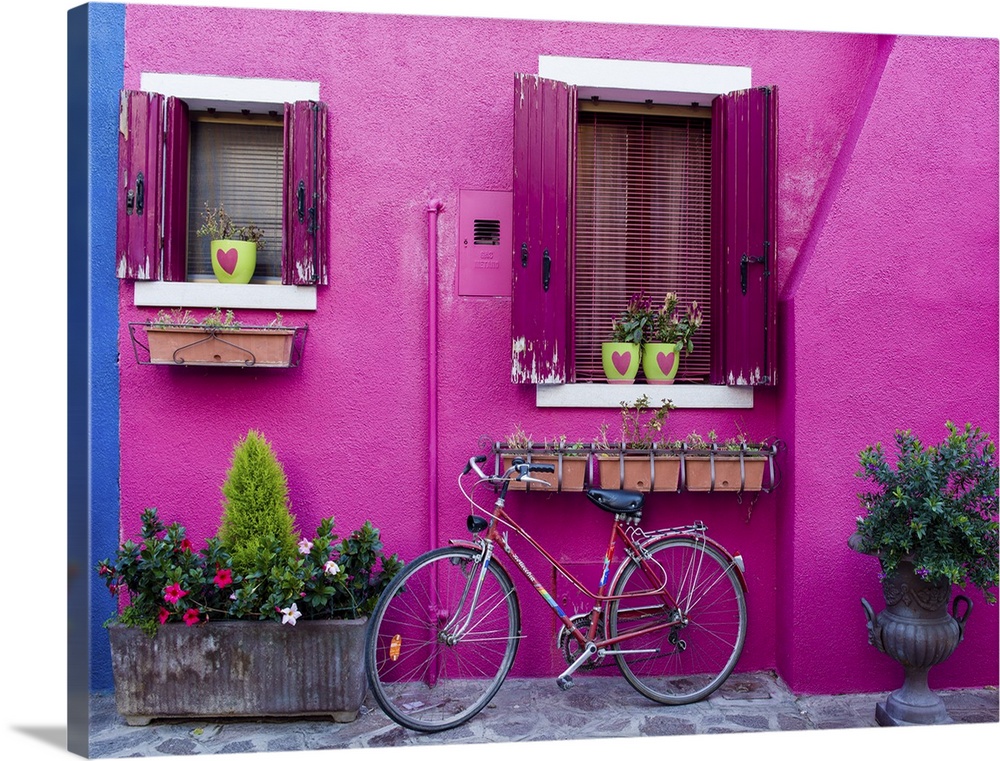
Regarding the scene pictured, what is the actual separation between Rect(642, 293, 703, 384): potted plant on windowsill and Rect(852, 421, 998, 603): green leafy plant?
105 centimetres

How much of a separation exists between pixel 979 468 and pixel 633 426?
1634 mm

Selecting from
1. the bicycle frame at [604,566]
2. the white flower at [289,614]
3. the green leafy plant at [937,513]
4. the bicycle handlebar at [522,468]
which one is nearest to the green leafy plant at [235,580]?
the white flower at [289,614]

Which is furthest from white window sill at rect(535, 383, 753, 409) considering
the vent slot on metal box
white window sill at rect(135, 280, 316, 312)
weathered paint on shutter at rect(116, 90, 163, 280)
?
weathered paint on shutter at rect(116, 90, 163, 280)

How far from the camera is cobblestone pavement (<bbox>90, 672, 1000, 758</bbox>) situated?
11.8 ft

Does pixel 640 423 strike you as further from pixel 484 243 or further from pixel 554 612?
pixel 484 243

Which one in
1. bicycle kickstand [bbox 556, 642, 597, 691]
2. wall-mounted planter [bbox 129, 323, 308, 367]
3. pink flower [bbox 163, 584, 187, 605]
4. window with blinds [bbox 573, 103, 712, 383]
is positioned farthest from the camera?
window with blinds [bbox 573, 103, 712, 383]

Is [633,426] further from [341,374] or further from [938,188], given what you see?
[938,188]

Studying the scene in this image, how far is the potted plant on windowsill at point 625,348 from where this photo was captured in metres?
4.35

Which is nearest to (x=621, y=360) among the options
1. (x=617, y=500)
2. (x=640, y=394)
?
(x=640, y=394)

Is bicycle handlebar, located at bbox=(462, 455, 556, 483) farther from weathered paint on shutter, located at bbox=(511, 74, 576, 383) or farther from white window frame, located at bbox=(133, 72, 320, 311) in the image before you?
white window frame, located at bbox=(133, 72, 320, 311)

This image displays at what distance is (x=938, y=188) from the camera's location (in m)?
4.27

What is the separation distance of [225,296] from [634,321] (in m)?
2.16

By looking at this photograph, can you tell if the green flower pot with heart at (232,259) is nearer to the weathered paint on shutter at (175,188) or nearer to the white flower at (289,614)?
the weathered paint on shutter at (175,188)

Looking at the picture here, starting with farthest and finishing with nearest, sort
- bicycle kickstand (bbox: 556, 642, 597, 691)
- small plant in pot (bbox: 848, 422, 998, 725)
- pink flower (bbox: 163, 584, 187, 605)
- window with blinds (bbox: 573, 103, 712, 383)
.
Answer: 1. window with blinds (bbox: 573, 103, 712, 383)
2. bicycle kickstand (bbox: 556, 642, 597, 691)
3. small plant in pot (bbox: 848, 422, 998, 725)
4. pink flower (bbox: 163, 584, 187, 605)
